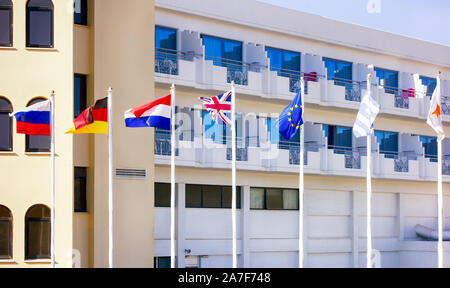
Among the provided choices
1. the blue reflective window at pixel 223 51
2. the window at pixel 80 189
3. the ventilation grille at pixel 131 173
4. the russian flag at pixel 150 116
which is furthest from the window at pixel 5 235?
the blue reflective window at pixel 223 51

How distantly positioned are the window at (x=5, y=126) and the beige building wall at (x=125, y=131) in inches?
117

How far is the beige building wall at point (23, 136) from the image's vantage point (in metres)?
26.3

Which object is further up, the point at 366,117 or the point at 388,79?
the point at 388,79

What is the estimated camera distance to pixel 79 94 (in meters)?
28.5

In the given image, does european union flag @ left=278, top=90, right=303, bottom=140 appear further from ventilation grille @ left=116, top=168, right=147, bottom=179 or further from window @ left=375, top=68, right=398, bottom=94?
window @ left=375, top=68, right=398, bottom=94

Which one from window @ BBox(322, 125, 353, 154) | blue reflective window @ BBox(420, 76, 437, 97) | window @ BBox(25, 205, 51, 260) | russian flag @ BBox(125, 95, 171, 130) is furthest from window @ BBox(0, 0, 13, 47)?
blue reflective window @ BBox(420, 76, 437, 97)

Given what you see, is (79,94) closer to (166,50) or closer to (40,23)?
(40,23)

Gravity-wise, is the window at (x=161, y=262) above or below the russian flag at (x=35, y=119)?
below

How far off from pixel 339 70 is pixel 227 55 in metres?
7.93

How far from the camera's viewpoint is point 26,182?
26453mm

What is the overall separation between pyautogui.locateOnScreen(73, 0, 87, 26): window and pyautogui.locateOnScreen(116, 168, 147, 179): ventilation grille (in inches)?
204

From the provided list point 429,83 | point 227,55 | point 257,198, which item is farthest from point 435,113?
point 429,83

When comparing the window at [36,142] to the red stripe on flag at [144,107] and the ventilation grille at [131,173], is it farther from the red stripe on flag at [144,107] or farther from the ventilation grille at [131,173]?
the red stripe on flag at [144,107]
